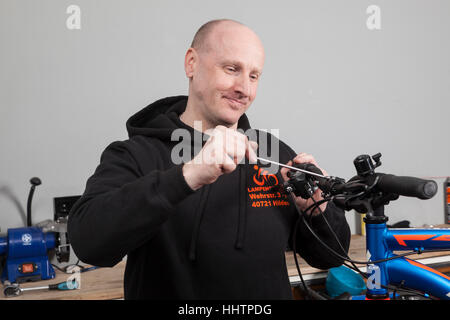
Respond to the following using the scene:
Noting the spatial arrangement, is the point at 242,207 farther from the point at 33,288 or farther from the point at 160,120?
the point at 33,288

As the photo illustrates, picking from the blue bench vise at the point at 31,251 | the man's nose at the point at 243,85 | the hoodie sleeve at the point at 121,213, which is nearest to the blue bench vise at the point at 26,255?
the blue bench vise at the point at 31,251

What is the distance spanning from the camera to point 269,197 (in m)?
1.04

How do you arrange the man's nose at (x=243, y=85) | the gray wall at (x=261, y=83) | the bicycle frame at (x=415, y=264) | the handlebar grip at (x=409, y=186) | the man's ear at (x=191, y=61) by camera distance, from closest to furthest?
the handlebar grip at (x=409, y=186) < the bicycle frame at (x=415, y=264) < the man's nose at (x=243, y=85) < the man's ear at (x=191, y=61) < the gray wall at (x=261, y=83)

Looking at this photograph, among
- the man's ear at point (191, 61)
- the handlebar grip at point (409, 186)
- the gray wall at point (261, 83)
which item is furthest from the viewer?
the gray wall at point (261, 83)

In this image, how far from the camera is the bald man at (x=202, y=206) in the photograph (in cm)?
72

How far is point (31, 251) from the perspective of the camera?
1570 millimetres

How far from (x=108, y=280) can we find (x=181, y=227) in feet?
2.53

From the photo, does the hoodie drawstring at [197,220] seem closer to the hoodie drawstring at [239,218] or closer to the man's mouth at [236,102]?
the hoodie drawstring at [239,218]

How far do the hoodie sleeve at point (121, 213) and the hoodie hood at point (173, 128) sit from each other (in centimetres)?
20

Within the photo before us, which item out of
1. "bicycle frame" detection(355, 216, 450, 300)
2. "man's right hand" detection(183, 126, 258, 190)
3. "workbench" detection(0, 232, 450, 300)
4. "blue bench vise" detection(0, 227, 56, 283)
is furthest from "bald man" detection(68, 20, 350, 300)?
"blue bench vise" detection(0, 227, 56, 283)

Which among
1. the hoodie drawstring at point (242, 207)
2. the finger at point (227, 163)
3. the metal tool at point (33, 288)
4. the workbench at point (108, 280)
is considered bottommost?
the workbench at point (108, 280)

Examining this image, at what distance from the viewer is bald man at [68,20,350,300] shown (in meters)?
0.72

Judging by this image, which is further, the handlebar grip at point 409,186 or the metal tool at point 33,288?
the metal tool at point 33,288
